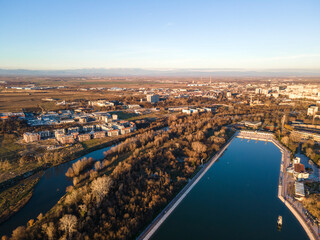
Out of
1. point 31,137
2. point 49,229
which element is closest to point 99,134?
point 31,137

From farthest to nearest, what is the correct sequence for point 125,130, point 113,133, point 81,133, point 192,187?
point 125,130, point 81,133, point 113,133, point 192,187

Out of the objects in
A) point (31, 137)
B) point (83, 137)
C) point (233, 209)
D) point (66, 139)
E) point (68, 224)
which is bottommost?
point (233, 209)

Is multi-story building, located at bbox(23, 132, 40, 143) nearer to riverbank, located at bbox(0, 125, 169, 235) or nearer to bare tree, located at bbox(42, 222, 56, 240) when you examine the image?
riverbank, located at bbox(0, 125, 169, 235)

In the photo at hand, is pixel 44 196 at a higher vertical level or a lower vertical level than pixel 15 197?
lower

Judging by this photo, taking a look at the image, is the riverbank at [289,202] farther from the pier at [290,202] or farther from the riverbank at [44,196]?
the riverbank at [44,196]

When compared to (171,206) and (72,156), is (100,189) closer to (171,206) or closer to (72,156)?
(171,206)

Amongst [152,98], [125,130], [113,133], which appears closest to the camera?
[113,133]

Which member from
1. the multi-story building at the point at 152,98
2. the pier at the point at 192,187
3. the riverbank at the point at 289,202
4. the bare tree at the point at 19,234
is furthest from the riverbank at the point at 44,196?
the multi-story building at the point at 152,98
